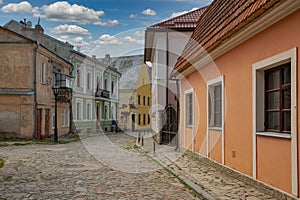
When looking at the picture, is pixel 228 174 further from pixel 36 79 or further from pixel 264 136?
pixel 36 79

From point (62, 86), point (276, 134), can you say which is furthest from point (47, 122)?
point (276, 134)

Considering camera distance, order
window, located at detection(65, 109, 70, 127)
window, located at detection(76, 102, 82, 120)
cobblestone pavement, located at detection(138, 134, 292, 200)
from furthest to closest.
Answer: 1. window, located at detection(76, 102, 82, 120)
2. window, located at detection(65, 109, 70, 127)
3. cobblestone pavement, located at detection(138, 134, 292, 200)

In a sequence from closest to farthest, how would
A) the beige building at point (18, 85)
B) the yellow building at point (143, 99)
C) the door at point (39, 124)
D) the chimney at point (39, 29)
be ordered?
the beige building at point (18, 85), the door at point (39, 124), the chimney at point (39, 29), the yellow building at point (143, 99)

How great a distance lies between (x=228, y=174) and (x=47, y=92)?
19.0 meters

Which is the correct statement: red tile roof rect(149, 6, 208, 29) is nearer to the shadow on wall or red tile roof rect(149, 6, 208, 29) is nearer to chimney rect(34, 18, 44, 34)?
the shadow on wall

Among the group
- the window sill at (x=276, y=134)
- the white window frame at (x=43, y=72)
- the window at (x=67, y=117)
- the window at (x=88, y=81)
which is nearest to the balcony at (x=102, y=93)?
the window at (x=88, y=81)

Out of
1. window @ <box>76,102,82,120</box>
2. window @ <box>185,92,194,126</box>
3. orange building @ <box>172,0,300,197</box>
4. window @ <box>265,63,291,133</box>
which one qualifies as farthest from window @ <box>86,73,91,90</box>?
window @ <box>265,63,291,133</box>

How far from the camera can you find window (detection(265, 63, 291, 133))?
657 centimetres

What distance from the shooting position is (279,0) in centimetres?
567

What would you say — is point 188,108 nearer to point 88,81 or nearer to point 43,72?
point 43,72

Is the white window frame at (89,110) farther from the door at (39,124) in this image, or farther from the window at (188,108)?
the window at (188,108)

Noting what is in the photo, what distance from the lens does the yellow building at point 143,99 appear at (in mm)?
51062

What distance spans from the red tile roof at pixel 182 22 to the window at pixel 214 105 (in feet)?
34.1

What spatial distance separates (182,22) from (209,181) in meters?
14.7
